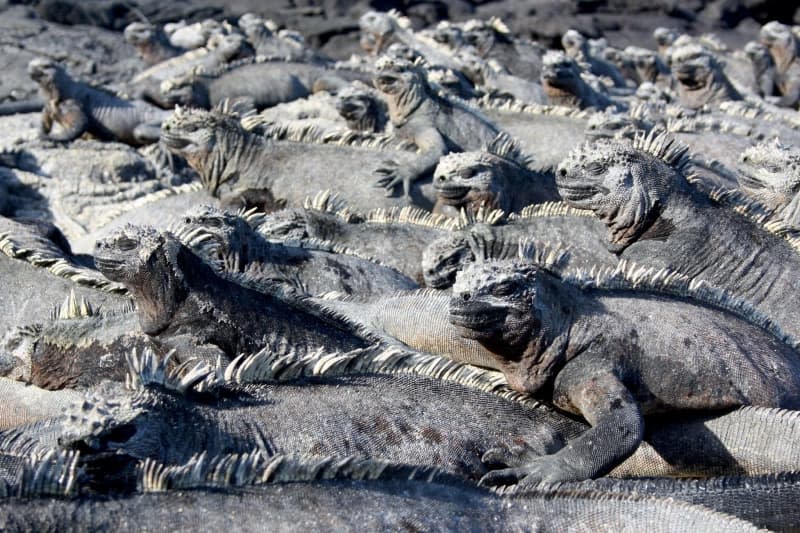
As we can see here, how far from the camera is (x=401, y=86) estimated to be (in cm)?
721

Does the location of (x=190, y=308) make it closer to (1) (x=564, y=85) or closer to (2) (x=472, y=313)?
(2) (x=472, y=313)

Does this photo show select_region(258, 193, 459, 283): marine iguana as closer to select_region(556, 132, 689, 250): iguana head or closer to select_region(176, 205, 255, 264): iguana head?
select_region(176, 205, 255, 264): iguana head

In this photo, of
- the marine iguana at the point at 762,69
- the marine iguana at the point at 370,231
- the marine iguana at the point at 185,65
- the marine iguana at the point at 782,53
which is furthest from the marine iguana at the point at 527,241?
the marine iguana at the point at 782,53

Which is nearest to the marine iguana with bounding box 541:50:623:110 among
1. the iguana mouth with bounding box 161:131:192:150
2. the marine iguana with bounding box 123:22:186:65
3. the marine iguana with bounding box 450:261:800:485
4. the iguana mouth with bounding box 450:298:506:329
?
the iguana mouth with bounding box 161:131:192:150

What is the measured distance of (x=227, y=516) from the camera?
2459 millimetres

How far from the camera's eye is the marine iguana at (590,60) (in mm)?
12438

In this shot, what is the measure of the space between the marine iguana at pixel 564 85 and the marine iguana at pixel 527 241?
3.72 meters

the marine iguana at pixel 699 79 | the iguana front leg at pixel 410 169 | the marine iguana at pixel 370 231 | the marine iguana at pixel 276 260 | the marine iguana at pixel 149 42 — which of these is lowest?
the marine iguana at pixel 149 42

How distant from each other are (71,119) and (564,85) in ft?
11.8

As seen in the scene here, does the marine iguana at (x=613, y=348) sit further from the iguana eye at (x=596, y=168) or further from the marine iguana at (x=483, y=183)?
the marine iguana at (x=483, y=183)

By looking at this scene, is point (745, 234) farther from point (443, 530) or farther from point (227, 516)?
point (227, 516)

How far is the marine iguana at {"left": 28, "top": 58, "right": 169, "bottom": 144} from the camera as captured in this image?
909 cm

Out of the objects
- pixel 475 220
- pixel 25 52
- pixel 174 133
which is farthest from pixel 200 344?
pixel 25 52

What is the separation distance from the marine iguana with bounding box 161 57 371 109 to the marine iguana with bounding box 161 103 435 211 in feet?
7.91
